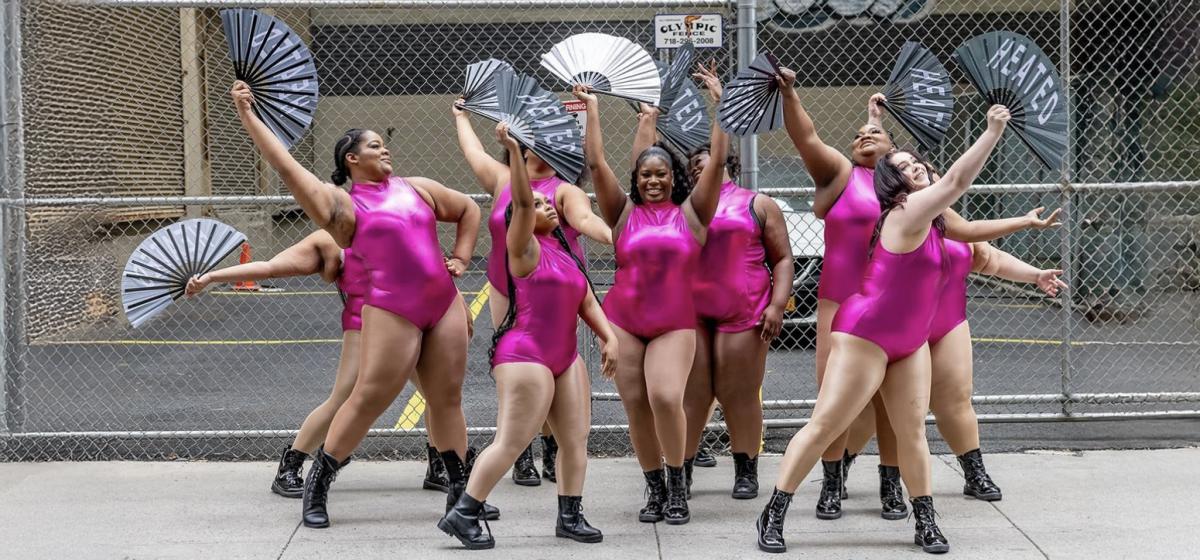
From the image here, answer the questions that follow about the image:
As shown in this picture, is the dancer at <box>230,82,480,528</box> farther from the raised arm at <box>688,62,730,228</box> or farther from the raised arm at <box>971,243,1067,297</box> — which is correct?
the raised arm at <box>971,243,1067,297</box>

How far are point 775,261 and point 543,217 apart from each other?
132 cm

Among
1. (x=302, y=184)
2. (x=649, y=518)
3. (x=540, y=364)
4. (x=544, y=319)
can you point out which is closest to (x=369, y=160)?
(x=302, y=184)

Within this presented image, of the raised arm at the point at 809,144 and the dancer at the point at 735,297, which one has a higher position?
the raised arm at the point at 809,144

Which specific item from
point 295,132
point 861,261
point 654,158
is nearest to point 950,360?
point 861,261

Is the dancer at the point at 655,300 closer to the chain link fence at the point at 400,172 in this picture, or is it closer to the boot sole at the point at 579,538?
the boot sole at the point at 579,538

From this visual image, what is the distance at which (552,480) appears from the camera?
6477mm

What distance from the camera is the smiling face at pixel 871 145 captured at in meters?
5.57

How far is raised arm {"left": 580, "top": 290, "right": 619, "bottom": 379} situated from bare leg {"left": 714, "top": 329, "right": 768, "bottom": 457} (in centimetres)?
74

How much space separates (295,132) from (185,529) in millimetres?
1777

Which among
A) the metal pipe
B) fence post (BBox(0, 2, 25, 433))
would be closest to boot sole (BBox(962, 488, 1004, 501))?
the metal pipe

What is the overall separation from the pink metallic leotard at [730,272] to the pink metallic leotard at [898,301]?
861 mm

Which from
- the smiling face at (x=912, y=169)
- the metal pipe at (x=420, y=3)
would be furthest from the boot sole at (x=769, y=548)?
the metal pipe at (x=420, y=3)

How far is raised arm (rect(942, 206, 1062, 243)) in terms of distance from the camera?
5094 millimetres

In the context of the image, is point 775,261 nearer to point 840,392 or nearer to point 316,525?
point 840,392
